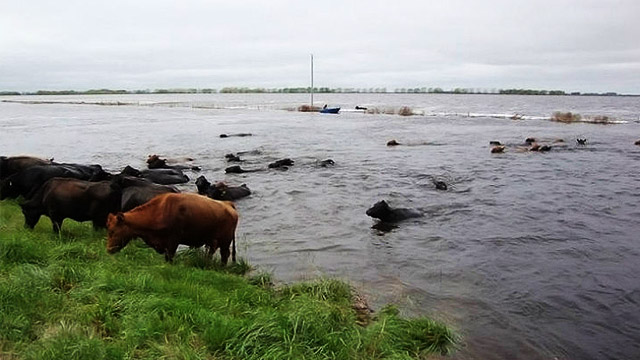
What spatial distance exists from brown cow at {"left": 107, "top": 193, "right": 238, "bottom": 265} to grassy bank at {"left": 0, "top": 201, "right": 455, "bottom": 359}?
385 millimetres

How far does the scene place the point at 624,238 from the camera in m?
13.6

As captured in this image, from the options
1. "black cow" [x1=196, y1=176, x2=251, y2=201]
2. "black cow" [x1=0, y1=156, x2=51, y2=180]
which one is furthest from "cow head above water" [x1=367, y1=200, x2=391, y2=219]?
"black cow" [x1=0, y1=156, x2=51, y2=180]

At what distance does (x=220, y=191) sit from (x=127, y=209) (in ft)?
21.1

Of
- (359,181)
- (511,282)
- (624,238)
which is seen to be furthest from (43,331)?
(359,181)

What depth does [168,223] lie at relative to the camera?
9383 millimetres

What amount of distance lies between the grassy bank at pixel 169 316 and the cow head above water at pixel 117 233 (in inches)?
9.1

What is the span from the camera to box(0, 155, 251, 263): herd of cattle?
30.8ft

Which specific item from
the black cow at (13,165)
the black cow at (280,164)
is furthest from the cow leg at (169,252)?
the black cow at (280,164)

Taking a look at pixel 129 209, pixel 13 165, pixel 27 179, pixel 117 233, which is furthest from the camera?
pixel 13 165

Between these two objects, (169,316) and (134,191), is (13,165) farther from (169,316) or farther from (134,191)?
(169,316)

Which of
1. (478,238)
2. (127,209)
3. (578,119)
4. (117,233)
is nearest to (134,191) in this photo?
(127,209)

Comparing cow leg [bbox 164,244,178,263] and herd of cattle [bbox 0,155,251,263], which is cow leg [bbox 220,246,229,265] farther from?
cow leg [bbox 164,244,178,263]

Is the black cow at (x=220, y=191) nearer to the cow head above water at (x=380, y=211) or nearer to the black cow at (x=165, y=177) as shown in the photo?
the black cow at (x=165, y=177)

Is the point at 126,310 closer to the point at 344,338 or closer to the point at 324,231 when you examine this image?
the point at 344,338
